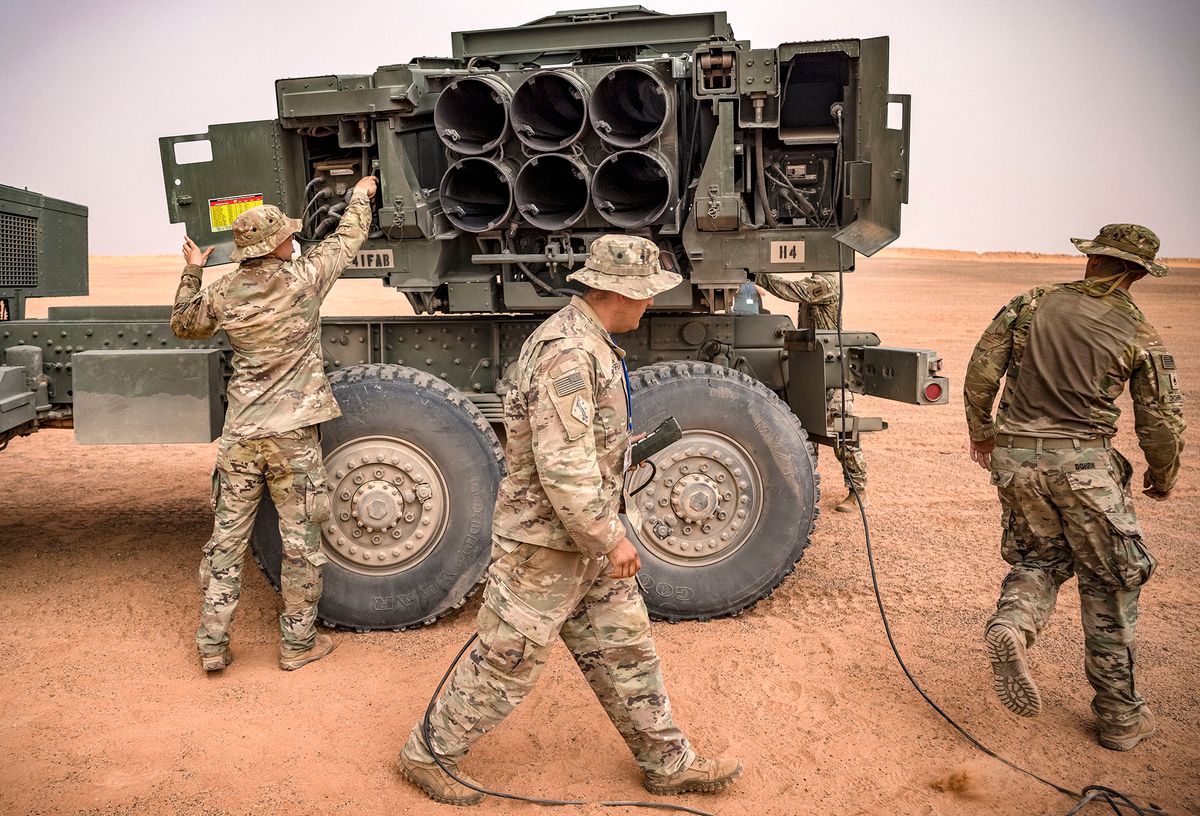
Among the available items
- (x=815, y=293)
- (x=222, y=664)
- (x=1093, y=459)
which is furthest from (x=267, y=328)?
(x=815, y=293)

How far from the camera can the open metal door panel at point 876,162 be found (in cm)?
476

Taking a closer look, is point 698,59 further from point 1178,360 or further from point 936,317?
point 936,317

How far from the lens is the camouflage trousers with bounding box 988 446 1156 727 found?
385cm

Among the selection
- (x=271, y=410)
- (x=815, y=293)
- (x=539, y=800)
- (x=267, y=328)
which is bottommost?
(x=539, y=800)

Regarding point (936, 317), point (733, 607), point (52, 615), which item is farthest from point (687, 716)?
point (936, 317)

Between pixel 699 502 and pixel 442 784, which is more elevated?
pixel 699 502

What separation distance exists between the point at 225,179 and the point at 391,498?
2061 mm

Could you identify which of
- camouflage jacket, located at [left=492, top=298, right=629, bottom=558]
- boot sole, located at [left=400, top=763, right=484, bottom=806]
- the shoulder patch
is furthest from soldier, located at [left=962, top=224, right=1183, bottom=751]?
boot sole, located at [left=400, top=763, right=484, bottom=806]

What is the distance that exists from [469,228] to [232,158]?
4.61ft

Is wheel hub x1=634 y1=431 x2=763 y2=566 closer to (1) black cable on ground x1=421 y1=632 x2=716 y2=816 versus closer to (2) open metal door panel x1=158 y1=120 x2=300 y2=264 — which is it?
(1) black cable on ground x1=421 y1=632 x2=716 y2=816

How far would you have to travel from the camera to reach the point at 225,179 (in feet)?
17.6

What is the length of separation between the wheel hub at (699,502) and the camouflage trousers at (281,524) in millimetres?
1584

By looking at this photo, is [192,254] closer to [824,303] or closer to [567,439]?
[567,439]

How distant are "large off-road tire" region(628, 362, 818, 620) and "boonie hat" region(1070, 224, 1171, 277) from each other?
1637 millimetres
